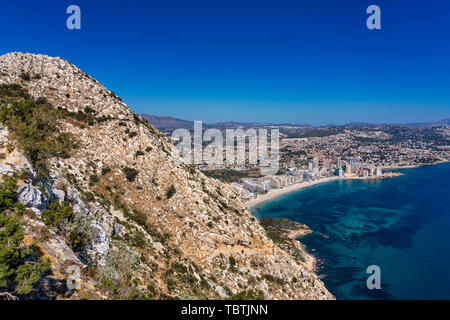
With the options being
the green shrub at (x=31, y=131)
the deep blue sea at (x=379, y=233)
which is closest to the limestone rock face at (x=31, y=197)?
the green shrub at (x=31, y=131)

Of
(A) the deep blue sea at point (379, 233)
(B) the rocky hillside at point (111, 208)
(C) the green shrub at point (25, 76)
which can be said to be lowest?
(A) the deep blue sea at point (379, 233)

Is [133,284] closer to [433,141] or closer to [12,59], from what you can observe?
[12,59]

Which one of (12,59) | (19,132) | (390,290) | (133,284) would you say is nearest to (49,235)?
(133,284)

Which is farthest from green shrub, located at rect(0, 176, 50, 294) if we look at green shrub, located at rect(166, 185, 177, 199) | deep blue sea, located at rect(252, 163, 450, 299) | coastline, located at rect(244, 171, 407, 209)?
coastline, located at rect(244, 171, 407, 209)

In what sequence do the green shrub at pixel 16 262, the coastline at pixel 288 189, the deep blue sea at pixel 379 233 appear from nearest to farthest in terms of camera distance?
the green shrub at pixel 16 262 < the deep blue sea at pixel 379 233 < the coastline at pixel 288 189

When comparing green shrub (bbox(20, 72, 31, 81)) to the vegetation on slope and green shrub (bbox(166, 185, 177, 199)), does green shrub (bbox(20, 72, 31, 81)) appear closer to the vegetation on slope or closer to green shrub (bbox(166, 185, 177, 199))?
the vegetation on slope

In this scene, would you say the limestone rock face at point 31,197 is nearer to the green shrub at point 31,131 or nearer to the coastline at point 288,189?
the green shrub at point 31,131

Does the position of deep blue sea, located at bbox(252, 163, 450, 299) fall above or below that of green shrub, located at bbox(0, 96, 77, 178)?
below
